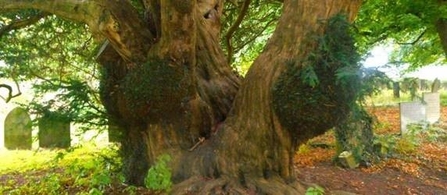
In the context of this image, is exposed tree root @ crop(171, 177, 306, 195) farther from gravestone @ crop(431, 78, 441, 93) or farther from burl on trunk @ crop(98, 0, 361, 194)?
gravestone @ crop(431, 78, 441, 93)

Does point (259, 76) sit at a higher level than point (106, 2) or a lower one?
lower

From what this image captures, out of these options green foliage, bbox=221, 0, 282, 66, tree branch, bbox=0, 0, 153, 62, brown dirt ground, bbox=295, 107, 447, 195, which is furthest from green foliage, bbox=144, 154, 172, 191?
green foliage, bbox=221, 0, 282, 66

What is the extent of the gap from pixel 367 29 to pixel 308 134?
5.39 meters

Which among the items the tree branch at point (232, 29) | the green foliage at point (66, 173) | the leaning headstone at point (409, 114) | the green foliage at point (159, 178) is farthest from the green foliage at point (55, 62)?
the leaning headstone at point (409, 114)

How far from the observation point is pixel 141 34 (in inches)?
152

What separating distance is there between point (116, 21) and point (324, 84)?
5.89 ft

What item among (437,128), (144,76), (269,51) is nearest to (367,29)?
(437,128)

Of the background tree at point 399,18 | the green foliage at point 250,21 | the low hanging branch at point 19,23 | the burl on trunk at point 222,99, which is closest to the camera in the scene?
the burl on trunk at point 222,99

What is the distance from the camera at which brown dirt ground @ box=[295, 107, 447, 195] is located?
185 inches

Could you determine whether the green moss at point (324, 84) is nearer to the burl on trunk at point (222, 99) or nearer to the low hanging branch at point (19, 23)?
the burl on trunk at point (222, 99)

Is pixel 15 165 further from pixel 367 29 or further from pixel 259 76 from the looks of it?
pixel 367 29

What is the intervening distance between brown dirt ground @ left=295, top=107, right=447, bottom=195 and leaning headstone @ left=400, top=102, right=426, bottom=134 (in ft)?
6.21

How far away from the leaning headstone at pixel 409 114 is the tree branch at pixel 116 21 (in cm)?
719

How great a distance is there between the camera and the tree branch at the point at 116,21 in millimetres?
3662
